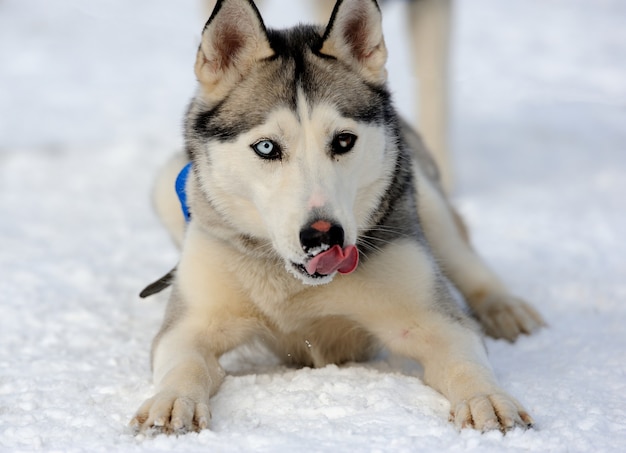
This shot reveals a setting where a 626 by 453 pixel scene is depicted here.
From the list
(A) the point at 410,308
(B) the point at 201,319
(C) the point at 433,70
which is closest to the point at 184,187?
(B) the point at 201,319

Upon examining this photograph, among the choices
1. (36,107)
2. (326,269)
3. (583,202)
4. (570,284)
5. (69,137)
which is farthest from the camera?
(36,107)

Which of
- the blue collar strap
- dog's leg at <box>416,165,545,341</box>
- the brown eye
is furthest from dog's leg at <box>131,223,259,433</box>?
dog's leg at <box>416,165,545,341</box>

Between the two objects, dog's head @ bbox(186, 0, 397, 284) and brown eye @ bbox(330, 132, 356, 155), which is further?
brown eye @ bbox(330, 132, 356, 155)

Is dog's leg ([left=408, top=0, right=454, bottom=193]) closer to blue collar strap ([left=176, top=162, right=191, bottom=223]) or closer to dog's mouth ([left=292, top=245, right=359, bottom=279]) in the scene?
blue collar strap ([left=176, top=162, right=191, bottom=223])

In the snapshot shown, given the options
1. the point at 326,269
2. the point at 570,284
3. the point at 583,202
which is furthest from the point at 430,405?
the point at 583,202

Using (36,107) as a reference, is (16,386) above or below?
above

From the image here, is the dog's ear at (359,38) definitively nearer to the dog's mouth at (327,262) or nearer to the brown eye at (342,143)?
the brown eye at (342,143)

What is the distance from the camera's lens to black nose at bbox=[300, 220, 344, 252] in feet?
8.65

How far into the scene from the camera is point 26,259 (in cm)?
490

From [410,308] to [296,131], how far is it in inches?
29.7

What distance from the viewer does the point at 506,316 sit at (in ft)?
12.9

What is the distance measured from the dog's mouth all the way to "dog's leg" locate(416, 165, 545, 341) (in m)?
1.29

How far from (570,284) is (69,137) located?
14.9 ft

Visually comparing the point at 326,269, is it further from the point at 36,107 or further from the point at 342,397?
the point at 36,107
